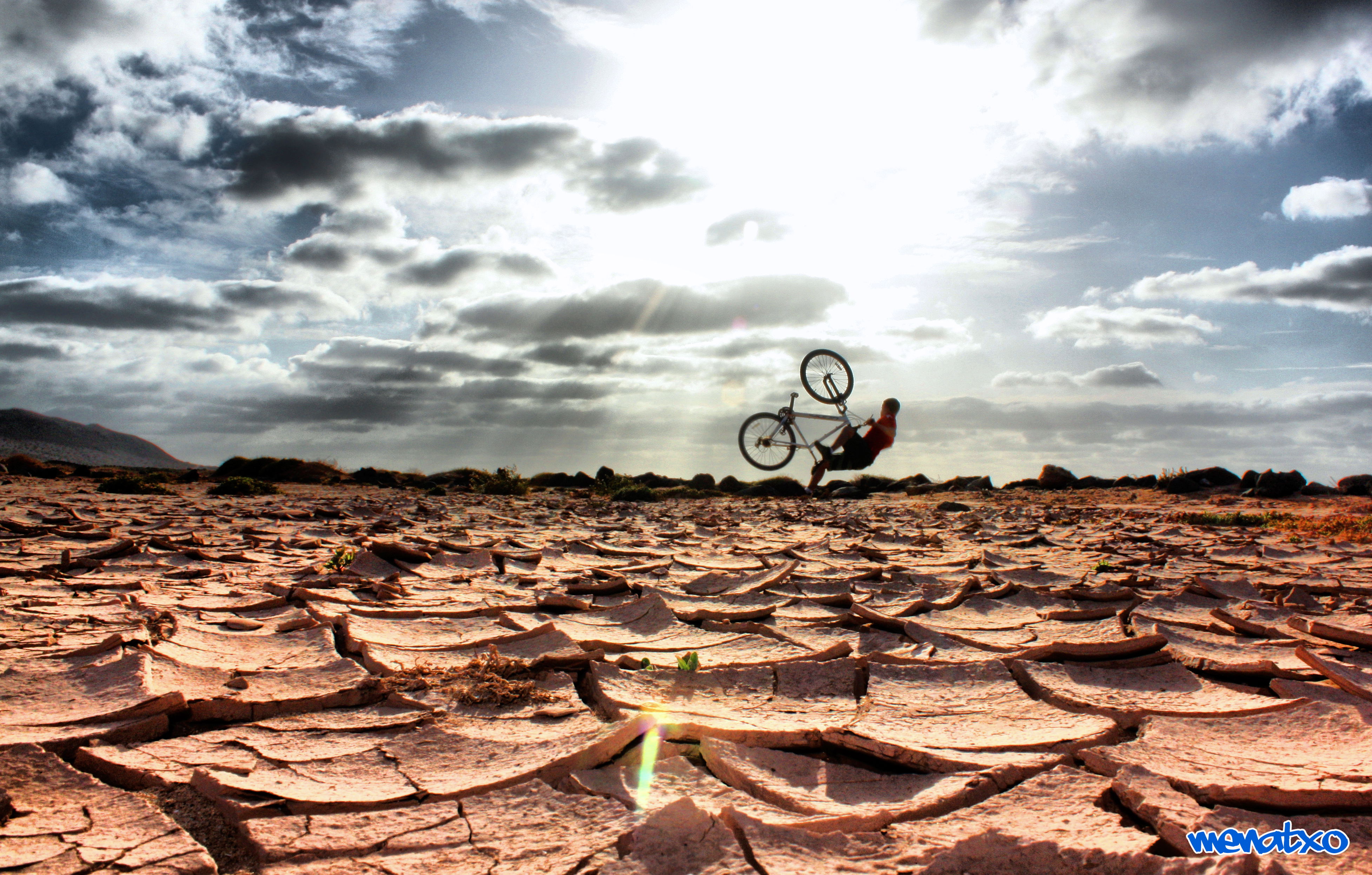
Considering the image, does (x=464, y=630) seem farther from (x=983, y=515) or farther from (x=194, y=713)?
(x=983, y=515)

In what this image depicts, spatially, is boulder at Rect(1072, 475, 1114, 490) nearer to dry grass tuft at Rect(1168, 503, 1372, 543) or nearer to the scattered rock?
dry grass tuft at Rect(1168, 503, 1372, 543)

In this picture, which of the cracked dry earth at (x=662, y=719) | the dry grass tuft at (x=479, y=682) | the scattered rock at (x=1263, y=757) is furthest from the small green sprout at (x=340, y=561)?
the scattered rock at (x=1263, y=757)

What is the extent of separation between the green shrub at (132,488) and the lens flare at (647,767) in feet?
28.1

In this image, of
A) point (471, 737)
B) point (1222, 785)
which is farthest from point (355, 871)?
point (1222, 785)

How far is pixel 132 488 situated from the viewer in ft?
26.7

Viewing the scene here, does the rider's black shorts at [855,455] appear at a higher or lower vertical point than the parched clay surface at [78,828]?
higher

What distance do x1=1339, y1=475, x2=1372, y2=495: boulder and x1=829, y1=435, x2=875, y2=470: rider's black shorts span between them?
7.15 m

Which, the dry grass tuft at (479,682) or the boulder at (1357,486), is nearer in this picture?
the dry grass tuft at (479,682)

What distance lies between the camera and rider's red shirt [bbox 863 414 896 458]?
992cm

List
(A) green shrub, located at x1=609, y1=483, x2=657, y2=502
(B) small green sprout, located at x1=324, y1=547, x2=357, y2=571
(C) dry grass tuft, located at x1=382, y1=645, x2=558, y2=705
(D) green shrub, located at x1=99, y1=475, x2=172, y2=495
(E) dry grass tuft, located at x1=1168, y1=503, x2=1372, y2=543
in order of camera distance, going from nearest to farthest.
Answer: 1. (C) dry grass tuft, located at x1=382, y1=645, x2=558, y2=705
2. (B) small green sprout, located at x1=324, y1=547, x2=357, y2=571
3. (E) dry grass tuft, located at x1=1168, y1=503, x2=1372, y2=543
4. (D) green shrub, located at x1=99, y1=475, x2=172, y2=495
5. (A) green shrub, located at x1=609, y1=483, x2=657, y2=502

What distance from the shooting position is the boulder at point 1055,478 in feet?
43.9

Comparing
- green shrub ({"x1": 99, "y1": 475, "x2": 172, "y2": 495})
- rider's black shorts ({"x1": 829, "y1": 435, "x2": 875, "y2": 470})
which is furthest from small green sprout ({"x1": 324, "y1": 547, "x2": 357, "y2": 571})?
rider's black shorts ({"x1": 829, "y1": 435, "x2": 875, "y2": 470})

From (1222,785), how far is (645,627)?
164cm

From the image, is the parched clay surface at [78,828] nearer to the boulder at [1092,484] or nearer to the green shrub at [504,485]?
the green shrub at [504,485]
